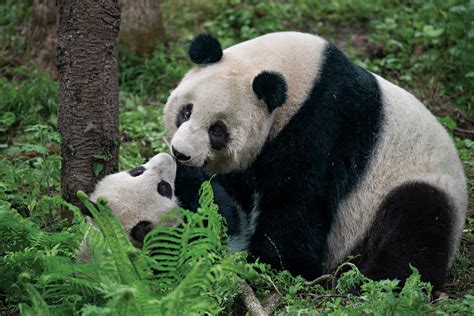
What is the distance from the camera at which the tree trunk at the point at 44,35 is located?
905 centimetres

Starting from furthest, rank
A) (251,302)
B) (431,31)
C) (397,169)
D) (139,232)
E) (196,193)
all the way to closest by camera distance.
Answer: (431,31)
(196,193)
(397,169)
(139,232)
(251,302)

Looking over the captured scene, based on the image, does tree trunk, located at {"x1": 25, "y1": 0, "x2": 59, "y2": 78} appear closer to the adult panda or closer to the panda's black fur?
the adult panda

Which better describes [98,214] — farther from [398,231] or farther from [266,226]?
[398,231]

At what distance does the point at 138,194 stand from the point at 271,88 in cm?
115

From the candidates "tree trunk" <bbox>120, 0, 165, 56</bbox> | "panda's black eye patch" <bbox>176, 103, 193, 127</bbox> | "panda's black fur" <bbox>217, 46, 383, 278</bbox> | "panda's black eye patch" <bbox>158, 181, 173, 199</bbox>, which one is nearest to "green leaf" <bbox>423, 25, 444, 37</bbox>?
"tree trunk" <bbox>120, 0, 165, 56</bbox>

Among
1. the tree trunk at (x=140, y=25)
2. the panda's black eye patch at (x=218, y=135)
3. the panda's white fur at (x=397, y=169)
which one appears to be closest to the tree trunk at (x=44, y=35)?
the tree trunk at (x=140, y=25)

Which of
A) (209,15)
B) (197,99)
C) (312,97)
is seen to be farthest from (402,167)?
(209,15)

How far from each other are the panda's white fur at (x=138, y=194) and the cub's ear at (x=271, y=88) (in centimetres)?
84

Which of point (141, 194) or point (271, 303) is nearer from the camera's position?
point (271, 303)

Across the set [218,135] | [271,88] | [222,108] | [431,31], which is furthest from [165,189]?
[431,31]

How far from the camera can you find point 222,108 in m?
5.04

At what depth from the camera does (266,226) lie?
5.31 m

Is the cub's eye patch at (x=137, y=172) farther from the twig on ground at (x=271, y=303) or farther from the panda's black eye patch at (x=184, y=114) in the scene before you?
the twig on ground at (x=271, y=303)

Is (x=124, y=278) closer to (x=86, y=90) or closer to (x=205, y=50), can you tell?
(x=86, y=90)
